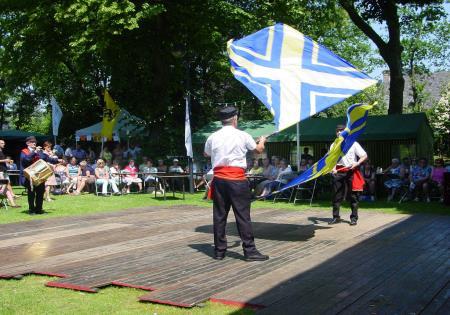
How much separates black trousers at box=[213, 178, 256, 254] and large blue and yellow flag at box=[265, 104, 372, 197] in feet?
5.09

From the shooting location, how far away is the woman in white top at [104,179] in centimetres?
1931

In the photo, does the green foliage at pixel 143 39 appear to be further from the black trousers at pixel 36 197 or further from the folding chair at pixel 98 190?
the black trousers at pixel 36 197

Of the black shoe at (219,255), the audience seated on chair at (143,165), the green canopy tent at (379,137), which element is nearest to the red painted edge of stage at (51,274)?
the black shoe at (219,255)

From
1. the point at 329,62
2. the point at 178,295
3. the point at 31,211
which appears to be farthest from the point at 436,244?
the point at 31,211

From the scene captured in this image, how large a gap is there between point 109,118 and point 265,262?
1709 centimetres

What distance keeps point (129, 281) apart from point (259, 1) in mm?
19258

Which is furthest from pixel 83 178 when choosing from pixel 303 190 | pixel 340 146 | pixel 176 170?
pixel 340 146

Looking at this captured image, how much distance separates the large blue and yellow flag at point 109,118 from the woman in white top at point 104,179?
3007 millimetres

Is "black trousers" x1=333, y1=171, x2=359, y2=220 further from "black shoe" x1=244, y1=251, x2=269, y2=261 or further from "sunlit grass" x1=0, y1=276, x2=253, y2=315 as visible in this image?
"sunlit grass" x1=0, y1=276, x2=253, y2=315

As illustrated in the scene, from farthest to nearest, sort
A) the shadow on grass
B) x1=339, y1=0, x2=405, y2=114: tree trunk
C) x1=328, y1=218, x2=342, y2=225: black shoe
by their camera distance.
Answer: x1=339, y1=0, x2=405, y2=114: tree trunk → the shadow on grass → x1=328, y1=218, x2=342, y2=225: black shoe

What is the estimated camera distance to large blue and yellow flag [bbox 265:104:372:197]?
332 inches

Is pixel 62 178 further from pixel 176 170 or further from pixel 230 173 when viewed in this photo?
pixel 230 173

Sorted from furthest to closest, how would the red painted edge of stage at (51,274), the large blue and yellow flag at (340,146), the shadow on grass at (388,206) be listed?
the shadow on grass at (388,206) → the large blue and yellow flag at (340,146) → the red painted edge of stage at (51,274)

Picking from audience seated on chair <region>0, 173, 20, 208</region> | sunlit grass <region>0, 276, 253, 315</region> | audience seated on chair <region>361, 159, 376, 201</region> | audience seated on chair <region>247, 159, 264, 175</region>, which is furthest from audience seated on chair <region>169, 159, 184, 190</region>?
sunlit grass <region>0, 276, 253, 315</region>
